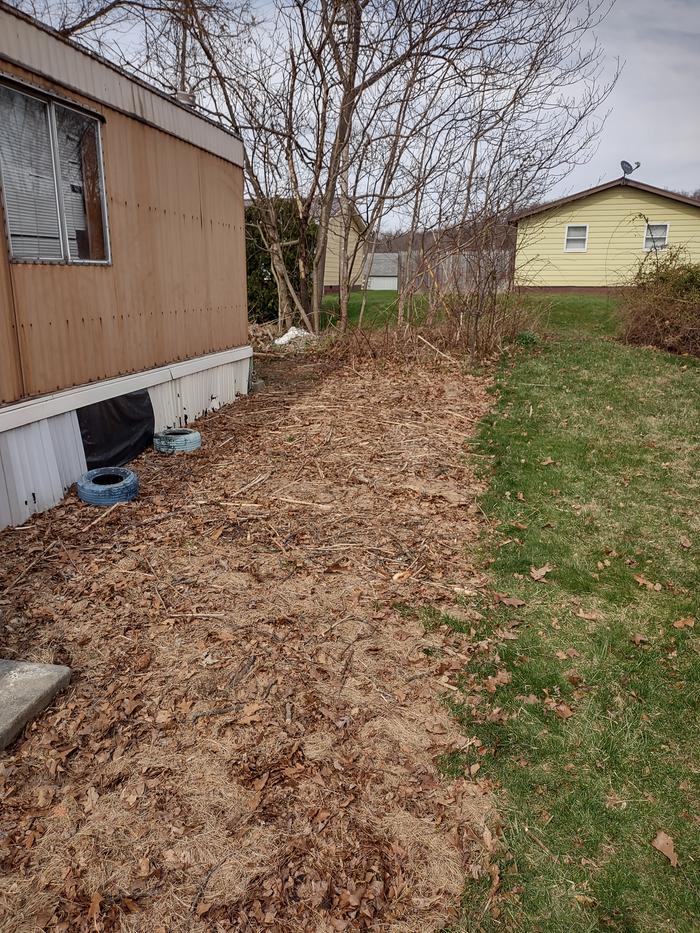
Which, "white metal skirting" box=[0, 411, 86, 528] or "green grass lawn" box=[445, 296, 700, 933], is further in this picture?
"white metal skirting" box=[0, 411, 86, 528]

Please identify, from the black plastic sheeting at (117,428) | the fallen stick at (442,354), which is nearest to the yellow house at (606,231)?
the fallen stick at (442,354)

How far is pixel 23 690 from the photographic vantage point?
3109 millimetres

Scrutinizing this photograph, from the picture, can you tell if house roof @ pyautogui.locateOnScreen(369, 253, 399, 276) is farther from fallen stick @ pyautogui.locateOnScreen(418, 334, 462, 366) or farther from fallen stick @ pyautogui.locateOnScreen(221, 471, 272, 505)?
fallen stick @ pyautogui.locateOnScreen(221, 471, 272, 505)

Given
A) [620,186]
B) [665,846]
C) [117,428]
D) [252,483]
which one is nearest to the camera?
[665,846]

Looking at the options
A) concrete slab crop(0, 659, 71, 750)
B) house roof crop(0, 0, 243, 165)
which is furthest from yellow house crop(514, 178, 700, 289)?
concrete slab crop(0, 659, 71, 750)

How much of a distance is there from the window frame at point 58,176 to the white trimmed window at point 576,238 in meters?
19.6

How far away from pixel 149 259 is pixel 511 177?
7700 millimetres

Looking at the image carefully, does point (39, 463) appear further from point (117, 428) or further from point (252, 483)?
point (252, 483)

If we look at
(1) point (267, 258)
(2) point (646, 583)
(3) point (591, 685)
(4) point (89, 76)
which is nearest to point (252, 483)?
(2) point (646, 583)

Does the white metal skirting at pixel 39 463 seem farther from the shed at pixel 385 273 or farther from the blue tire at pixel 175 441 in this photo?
the shed at pixel 385 273

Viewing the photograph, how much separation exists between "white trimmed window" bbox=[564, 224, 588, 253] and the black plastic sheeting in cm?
1930

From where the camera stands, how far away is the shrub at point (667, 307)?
39.1 feet

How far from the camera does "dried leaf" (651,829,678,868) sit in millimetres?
2404

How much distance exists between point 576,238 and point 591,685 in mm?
21811
